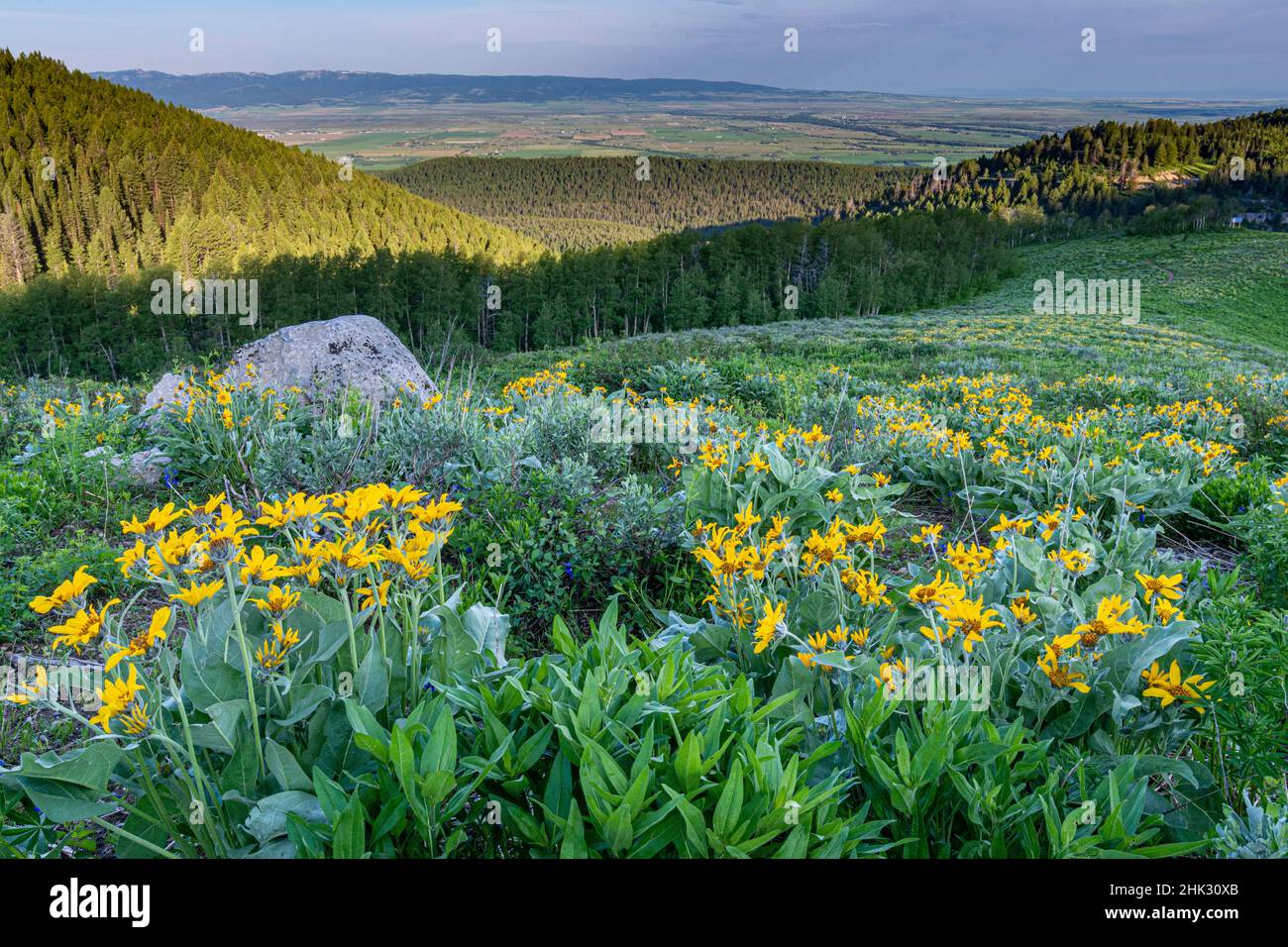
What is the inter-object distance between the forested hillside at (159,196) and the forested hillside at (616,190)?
191 feet

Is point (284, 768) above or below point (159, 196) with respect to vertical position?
below

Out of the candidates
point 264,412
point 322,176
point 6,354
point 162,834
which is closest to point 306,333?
point 264,412

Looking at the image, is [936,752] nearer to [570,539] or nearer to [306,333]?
[570,539]

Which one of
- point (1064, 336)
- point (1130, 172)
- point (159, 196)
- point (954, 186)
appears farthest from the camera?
point (159, 196)

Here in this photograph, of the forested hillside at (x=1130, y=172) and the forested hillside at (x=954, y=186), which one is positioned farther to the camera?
the forested hillside at (x=954, y=186)

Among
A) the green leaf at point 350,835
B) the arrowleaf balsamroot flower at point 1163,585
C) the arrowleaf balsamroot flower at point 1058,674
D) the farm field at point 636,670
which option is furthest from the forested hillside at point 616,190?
the green leaf at point 350,835

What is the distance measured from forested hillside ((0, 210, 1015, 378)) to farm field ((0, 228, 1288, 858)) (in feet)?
187

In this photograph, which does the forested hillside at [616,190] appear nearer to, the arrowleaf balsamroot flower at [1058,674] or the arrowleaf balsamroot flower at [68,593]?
the arrowleaf balsamroot flower at [1058,674]

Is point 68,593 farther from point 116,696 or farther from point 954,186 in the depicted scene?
point 954,186

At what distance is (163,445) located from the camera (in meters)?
5.86

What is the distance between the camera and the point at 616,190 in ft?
644

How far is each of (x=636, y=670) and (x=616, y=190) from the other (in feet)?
686

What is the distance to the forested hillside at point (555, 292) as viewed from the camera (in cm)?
6172

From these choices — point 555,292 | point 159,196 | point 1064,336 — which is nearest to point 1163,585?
point 1064,336
